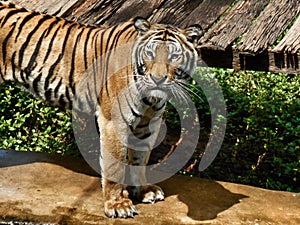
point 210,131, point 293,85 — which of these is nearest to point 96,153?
point 210,131

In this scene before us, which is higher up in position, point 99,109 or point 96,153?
point 99,109

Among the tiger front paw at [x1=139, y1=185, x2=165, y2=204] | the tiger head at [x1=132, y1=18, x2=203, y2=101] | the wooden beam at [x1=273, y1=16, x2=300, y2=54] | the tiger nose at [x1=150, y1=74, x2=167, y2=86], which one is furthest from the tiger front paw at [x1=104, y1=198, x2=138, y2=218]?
the wooden beam at [x1=273, y1=16, x2=300, y2=54]

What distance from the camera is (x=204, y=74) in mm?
6961

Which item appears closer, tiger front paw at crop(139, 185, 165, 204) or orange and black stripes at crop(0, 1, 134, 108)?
tiger front paw at crop(139, 185, 165, 204)

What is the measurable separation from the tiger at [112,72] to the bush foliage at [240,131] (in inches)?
62.5

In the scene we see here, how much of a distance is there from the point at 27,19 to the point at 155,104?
1193mm

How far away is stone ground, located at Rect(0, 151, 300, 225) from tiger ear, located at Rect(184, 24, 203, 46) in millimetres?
1123

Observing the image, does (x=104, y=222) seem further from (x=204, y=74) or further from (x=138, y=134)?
(x=204, y=74)

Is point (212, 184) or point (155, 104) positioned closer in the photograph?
point (155, 104)

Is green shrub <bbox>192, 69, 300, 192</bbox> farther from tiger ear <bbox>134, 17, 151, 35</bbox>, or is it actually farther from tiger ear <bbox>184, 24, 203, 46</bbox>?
tiger ear <bbox>134, 17, 151, 35</bbox>

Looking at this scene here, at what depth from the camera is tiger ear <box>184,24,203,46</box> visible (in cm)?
328

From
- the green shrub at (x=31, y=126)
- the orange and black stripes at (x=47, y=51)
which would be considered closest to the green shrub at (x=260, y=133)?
the green shrub at (x=31, y=126)

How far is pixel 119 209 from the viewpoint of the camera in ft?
11.5

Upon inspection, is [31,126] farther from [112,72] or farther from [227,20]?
[227,20]
